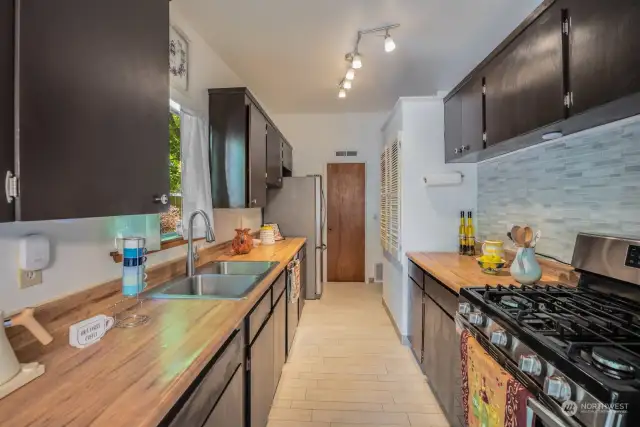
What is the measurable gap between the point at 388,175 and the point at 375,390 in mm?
2169

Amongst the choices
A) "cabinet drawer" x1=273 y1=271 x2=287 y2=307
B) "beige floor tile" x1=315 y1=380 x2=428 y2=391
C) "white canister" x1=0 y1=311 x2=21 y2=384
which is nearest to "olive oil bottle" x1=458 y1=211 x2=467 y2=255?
"beige floor tile" x1=315 y1=380 x2=428 y2=391

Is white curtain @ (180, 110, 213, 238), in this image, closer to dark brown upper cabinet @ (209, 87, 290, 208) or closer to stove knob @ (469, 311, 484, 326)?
dark brown upper cabinet @ (209, 87, 290, 208)

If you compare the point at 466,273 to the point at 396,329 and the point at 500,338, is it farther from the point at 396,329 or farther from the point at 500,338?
the point at 396,329

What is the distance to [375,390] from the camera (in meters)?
2.41

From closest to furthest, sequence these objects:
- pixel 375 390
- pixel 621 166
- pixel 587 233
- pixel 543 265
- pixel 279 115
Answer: pixel 621 166 < pixel 587 233 < pixel 543 265 < pixel 375 390 < pixel 279 115

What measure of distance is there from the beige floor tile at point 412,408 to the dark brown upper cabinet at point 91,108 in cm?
189

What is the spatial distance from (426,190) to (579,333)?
2096 mm

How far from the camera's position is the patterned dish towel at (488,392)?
108cm

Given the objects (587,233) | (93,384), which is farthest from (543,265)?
(93,384)

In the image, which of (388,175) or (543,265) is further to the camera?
(388,175)

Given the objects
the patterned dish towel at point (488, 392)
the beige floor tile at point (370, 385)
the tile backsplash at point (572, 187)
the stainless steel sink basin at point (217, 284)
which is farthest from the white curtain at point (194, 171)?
the tile backsplash at point (572, 187)

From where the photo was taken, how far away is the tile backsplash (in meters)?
1.54

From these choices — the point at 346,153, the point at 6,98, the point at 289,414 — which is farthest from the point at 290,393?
the point at 346,153

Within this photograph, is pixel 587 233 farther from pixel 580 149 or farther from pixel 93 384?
pixel 93 384
